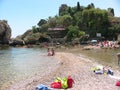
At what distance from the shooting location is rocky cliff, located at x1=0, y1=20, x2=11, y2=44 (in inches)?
3755

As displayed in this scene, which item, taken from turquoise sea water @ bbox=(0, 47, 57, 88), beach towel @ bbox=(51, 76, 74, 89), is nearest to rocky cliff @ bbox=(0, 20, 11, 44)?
turquoise sea water @ bbox=(0, 47, 57, 88)

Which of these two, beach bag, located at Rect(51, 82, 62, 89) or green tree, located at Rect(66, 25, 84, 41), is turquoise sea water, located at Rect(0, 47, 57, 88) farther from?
green tree, located at Rect(66, 25, 84, 41)

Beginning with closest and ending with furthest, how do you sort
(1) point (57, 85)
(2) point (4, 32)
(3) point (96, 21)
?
(1) point (57, 85)
(3) point (96, 21)
(2) point (4, 32)

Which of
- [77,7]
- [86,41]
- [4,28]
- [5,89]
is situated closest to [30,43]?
[4,28]

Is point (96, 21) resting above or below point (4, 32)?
above

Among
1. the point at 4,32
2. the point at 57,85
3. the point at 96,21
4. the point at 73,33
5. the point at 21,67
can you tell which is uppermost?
the point at 96,21

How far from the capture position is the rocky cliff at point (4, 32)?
95.4m

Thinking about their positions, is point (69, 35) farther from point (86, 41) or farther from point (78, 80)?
point (78, 80)

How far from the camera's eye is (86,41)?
273ft

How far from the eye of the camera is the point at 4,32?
318ft

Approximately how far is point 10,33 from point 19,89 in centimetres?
8477

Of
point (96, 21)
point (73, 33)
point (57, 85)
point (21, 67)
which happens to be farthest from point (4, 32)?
point (57, 85)

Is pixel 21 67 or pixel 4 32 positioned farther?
pixel 4 32

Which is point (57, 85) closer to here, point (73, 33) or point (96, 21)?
point (96, 21)
